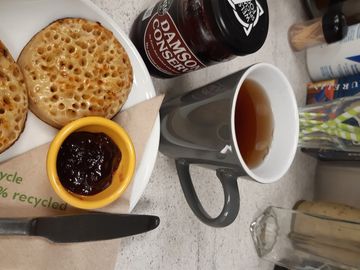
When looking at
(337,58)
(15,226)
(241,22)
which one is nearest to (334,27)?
(337,58)

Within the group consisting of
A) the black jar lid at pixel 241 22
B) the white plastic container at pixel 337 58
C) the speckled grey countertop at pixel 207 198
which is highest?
the black jar lid at pixel 241 22

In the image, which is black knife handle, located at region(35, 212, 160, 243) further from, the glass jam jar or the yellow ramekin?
the glass jam jar

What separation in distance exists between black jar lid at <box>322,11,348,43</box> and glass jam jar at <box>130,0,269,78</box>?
0.37m

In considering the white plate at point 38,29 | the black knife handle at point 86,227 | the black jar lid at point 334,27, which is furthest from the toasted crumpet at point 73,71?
the black jar lid at point 334,27

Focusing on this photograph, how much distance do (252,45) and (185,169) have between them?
23cm

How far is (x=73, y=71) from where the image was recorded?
533 millimetres

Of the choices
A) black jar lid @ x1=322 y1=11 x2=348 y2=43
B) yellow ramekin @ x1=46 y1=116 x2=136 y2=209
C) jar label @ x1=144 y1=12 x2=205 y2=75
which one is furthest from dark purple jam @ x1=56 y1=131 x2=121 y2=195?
black jar lid @ x1=322 y1=11 x2=348 y2=43

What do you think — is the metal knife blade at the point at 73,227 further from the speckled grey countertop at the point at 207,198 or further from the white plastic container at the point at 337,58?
the white plastic container at the point at 337,58

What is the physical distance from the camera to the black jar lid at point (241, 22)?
0.53 meters

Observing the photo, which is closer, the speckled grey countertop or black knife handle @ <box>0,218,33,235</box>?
black knife handle @ <box>0,218,33,235</box>

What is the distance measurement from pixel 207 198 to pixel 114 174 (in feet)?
0.98

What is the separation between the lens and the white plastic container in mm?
→ 905

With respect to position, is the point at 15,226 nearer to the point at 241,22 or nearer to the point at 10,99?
the point at 10,99

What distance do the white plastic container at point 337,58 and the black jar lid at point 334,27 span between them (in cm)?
2
